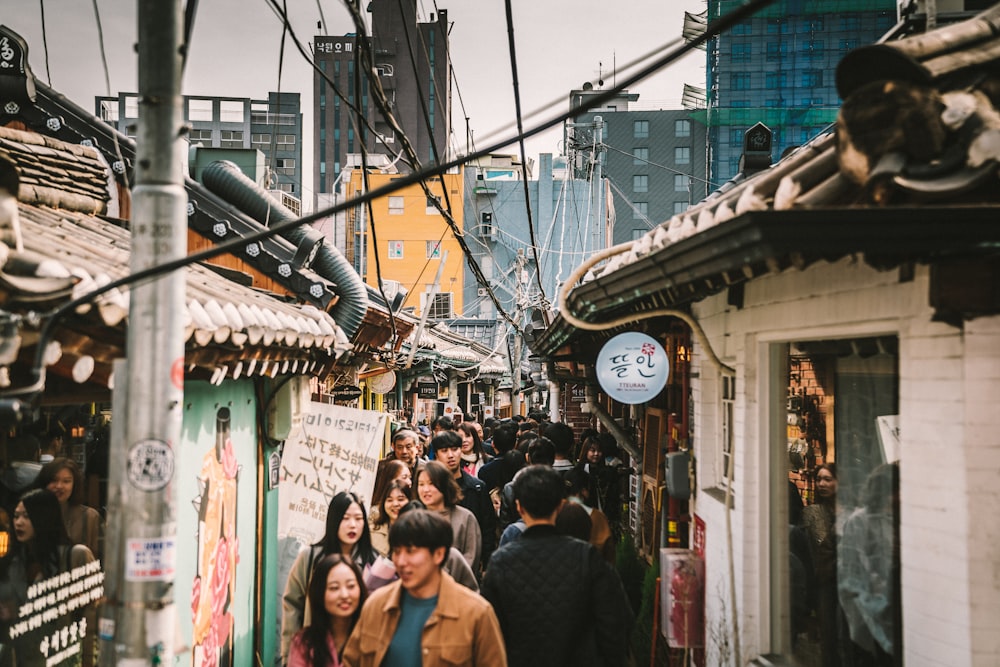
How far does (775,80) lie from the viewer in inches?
1978

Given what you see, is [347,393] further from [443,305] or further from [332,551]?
[443,305]

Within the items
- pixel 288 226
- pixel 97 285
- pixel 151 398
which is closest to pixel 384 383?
pixel 97 285

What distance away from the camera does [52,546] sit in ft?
17.0

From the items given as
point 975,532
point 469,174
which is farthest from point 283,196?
point 469,174

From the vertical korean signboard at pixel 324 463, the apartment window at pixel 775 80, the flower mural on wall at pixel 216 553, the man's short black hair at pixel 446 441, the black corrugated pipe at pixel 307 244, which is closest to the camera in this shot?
the flower mural on wall at pixel 216 553

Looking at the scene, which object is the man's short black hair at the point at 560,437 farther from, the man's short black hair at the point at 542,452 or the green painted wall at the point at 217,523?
the green painted wall at the point at 217,523

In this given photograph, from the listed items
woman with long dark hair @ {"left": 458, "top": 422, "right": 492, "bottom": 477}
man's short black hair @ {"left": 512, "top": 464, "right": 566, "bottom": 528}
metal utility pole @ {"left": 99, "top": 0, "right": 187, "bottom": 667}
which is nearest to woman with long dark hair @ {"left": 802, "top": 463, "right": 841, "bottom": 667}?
man's short black hair @ {"left": 512, "top": 464, "right": 566, "bottom": 528}

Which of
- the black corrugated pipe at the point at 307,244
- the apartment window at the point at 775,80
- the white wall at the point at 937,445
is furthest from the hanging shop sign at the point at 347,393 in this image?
the apartment window at the point at 775,80

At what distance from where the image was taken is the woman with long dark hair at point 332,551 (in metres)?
5.74

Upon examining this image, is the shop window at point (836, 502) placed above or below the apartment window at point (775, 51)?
below

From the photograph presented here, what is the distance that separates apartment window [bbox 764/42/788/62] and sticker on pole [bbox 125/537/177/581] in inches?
2081

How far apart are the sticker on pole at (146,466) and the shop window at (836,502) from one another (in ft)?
12.7

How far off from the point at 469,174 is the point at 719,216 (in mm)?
53616

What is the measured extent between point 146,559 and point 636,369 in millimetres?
5478
